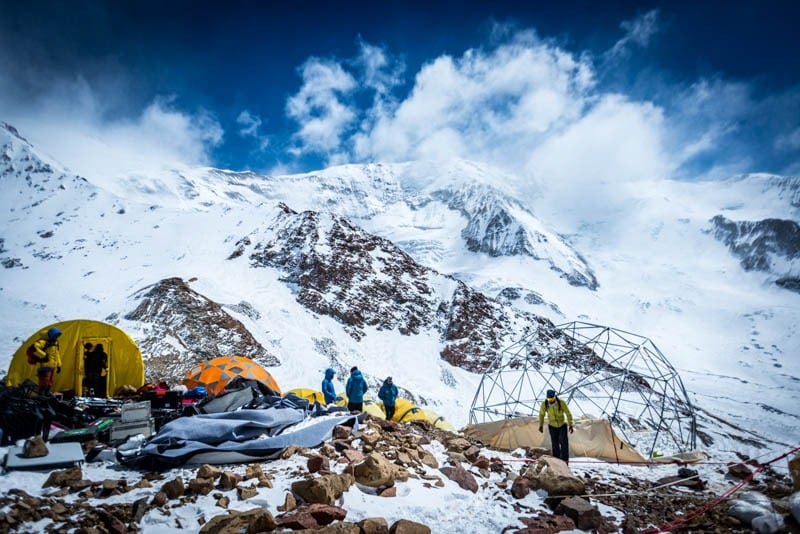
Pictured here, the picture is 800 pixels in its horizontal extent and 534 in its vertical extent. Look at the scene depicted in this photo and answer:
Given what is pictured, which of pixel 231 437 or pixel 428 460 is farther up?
pixel 231 437

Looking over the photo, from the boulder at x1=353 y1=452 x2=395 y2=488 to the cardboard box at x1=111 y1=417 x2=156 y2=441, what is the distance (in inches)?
141

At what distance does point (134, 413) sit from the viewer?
6.00m

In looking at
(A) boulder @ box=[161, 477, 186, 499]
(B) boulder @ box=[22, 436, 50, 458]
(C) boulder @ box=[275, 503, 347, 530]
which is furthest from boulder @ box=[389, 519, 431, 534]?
(B) boulder @ box=[22, 436, 50, 458]

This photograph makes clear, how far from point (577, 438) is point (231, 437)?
8337 mm

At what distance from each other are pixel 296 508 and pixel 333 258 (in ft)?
121

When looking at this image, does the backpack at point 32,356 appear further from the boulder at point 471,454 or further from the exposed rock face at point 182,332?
the boulder at point 471,454

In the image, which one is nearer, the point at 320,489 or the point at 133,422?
the point at 320,489

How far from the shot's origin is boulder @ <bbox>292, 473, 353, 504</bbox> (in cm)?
405

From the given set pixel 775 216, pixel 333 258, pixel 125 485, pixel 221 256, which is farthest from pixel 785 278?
pixel 125 485

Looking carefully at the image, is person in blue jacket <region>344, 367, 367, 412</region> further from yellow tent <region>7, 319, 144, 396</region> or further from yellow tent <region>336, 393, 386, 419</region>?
yellow tent <region>7, 319, 144, 396</region>

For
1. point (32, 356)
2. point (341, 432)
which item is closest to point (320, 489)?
point (341, 432)

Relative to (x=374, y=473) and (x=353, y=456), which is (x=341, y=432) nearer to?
(x=353, y=456)

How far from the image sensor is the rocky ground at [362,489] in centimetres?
351

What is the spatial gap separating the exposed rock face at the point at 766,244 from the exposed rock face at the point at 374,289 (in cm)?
13259
